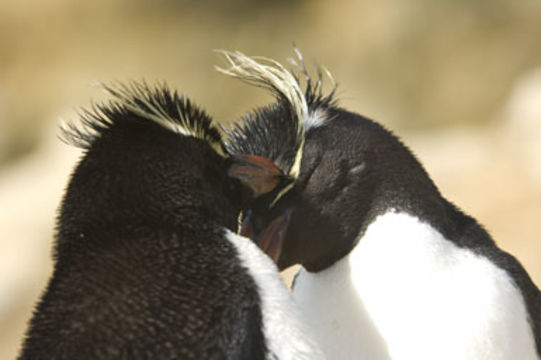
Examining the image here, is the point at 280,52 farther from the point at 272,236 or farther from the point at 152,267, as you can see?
the point at 152,267


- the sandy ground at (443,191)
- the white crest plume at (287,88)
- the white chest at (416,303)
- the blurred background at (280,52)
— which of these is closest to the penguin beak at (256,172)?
the white crest plume at (287,88)

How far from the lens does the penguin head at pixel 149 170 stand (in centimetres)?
194

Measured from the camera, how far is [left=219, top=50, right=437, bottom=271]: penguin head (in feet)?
8.39

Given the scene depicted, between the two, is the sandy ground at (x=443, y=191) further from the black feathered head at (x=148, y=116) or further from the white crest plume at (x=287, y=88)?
the black feathered head at (x=148, y=116)

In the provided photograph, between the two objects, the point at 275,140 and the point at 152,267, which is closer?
the point at 152,267

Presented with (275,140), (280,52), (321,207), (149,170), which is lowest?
(149,170)

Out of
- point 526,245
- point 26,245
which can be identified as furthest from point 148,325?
point 26,245

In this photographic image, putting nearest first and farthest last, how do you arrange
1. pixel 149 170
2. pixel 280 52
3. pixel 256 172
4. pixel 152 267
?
pixel 152 267 → pixel 149 170 → pixel 256 172 → pixel 280 52

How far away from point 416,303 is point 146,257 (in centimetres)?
83

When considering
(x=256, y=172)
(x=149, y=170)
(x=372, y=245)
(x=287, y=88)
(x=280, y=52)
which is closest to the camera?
(x=149, y=170)

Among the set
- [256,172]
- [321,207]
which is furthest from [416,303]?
[256,172]

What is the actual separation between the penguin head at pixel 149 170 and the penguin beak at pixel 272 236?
33cm

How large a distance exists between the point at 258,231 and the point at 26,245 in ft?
20.5

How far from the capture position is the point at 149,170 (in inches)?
78.3
